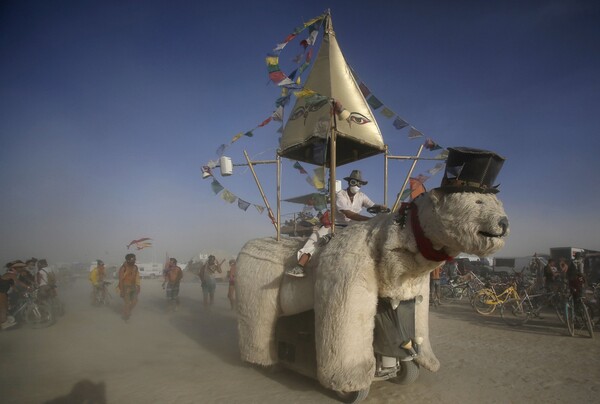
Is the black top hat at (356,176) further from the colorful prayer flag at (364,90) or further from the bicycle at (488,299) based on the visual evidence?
the bicycle at (488,299)

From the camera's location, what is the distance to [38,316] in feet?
32.4

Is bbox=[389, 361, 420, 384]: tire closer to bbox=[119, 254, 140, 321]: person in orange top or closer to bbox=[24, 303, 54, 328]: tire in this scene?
bbox=[119, 254, 140, 321]: person in orange top

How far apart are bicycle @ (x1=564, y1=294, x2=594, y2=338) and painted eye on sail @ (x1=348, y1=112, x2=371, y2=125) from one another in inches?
291

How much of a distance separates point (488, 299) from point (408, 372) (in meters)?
8.47

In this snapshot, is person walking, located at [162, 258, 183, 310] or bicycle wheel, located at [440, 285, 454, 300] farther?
bicycle wheel, located at [440, 285, 454, 300]

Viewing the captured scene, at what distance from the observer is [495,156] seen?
3289 millimetres

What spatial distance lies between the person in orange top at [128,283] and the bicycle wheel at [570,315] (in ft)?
41.9

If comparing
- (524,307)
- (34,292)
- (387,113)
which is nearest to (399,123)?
(387,113)

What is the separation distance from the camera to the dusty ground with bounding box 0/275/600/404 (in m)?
4.49

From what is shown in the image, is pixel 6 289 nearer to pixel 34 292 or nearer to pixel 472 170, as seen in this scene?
pixel 34 292

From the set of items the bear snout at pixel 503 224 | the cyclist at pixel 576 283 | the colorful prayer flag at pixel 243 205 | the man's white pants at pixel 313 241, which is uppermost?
the colorful prayer flag at pixel 243 205

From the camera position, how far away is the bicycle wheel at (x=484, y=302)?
36.3 ft

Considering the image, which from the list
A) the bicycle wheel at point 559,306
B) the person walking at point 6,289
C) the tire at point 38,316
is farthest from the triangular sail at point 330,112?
the tire at point 38,316

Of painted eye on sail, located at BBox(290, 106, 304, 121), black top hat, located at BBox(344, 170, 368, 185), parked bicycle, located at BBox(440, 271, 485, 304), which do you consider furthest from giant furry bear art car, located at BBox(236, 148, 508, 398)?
parked bicycle, located at BBox(440, 271, 485, 304)
